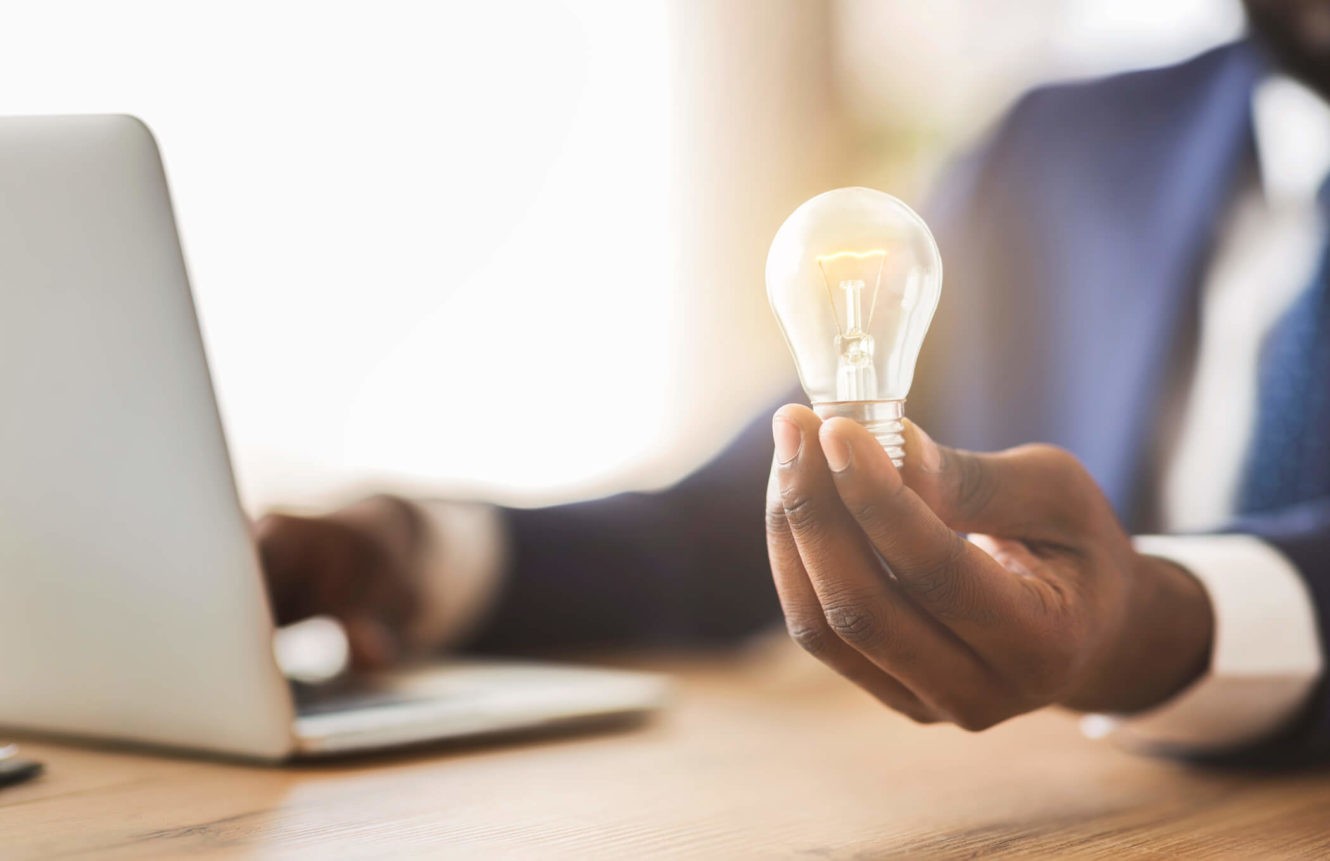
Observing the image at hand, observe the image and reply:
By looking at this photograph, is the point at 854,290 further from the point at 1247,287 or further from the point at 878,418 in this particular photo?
the point at 1247,287

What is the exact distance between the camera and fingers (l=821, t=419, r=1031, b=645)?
1.06ft

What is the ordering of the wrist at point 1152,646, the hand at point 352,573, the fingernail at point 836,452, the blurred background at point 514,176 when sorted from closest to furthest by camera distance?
the fingernail at point 836,452, the wrist at point 1152,646, the hand at point 352,573, the blurred background at point 514,176

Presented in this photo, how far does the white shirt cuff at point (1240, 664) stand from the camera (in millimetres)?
495

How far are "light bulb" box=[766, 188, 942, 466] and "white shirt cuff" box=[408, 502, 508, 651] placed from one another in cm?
52

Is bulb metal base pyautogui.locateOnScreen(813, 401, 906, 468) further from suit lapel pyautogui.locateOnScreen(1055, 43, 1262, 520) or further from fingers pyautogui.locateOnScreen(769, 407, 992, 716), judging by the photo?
suit lapel pyautogui.locateOnScreen(1055, 43, 1262, 520)

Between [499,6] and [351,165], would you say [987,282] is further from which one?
[499,6]

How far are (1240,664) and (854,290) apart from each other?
259 mm

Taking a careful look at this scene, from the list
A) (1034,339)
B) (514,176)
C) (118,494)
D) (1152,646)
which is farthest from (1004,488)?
(514,176)

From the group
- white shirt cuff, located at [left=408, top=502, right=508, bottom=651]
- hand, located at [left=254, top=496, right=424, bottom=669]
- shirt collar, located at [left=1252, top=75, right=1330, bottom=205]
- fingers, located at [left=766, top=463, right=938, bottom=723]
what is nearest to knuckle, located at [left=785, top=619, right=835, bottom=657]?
fingers, located at [left=766, top=463, right=938, bottom=723]

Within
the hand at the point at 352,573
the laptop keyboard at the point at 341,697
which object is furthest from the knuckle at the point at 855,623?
the hand at the point at 352,573

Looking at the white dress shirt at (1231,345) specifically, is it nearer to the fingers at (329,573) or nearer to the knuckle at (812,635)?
the fingers at (329,573)

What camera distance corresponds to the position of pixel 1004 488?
381 mm

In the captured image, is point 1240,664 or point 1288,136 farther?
point 1288,136

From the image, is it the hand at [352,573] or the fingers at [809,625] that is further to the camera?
the hand at [352,573]
